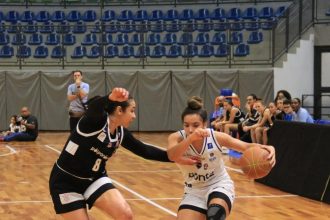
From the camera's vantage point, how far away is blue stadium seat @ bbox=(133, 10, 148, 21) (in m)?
27.4

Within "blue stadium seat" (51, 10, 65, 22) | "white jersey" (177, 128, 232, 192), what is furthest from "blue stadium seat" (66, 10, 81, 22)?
"white jersey" (177, 128, 232, 192)

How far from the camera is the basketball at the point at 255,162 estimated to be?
5.54m

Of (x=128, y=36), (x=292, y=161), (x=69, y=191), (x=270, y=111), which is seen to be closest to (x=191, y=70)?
(x=128, y=36)

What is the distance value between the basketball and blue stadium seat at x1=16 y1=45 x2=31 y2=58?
20523 millimetres

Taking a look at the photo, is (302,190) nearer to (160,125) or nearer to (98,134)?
(98,134)

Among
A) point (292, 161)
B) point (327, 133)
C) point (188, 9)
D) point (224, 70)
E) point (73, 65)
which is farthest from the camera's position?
point (188, 9)

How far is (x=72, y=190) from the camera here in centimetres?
549

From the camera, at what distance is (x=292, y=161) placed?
10.7 metres

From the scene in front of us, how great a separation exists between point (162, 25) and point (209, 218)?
19.5 m

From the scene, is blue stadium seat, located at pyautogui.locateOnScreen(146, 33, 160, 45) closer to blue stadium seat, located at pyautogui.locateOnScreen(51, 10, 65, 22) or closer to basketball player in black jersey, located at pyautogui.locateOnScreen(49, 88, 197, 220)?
blue stadium seat, located at pyautogui.locateOnScreen(51, 10, 65, 22)

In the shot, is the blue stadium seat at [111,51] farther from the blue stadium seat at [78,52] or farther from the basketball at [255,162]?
the basketball at [255,162]

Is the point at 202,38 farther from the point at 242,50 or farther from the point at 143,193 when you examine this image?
the point at 143,193

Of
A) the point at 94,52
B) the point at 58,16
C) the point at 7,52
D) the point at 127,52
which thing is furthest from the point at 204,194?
the point at 58,16

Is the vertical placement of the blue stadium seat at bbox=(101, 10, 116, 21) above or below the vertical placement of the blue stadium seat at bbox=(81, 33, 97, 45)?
above
